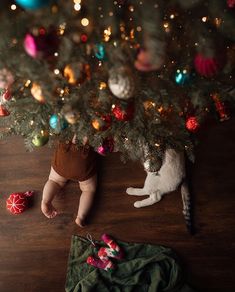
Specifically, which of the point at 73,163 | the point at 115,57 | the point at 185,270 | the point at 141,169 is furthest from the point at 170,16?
the point at 185,270

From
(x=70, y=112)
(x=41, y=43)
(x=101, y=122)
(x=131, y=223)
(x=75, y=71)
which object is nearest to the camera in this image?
(x=41, y=43)

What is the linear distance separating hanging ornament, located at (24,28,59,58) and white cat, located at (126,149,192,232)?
0.86m

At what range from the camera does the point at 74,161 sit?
170cm

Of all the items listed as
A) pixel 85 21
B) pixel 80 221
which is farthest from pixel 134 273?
pixel 85 21

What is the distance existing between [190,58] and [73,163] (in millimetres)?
801

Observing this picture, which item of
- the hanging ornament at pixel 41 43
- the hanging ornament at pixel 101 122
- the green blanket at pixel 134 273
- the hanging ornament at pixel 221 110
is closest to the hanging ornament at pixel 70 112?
the hanging ornament at pixel 101 122

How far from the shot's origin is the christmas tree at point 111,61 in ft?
2.99

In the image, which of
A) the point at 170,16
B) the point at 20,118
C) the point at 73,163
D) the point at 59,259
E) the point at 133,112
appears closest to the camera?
the point at 170,16

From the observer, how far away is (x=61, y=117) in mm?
1277

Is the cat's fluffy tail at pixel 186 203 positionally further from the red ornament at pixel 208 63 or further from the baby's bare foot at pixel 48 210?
the red ornament at pixel 208 63

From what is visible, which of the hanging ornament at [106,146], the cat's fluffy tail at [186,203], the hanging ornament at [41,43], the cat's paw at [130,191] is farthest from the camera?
the cat's paw at [130,191]

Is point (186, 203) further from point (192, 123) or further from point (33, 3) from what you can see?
point (33, 3)

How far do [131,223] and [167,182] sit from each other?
33 centimetres

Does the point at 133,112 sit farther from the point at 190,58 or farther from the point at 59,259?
the point at 59,259
